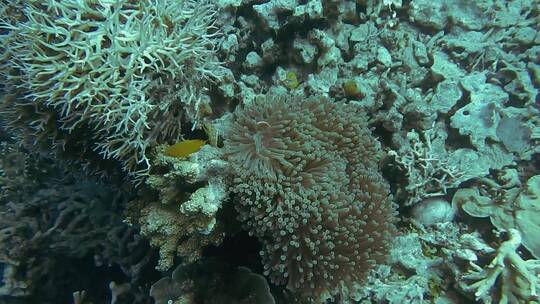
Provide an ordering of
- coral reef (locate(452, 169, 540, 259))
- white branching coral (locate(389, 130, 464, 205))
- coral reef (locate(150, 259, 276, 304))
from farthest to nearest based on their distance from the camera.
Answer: white branching coral (locate(389, 130, 464, 205)), coral reef (locate(452, 169, 540, 259)), coral reef (locate(150, 259, 276, 304))

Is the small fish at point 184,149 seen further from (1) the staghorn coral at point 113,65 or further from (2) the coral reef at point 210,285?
(2) the coral reef at point 210,285

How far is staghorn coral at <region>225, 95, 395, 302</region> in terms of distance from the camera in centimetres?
273

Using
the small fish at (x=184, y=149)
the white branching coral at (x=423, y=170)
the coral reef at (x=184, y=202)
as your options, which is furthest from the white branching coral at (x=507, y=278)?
the small fish at (x=184, y=149)

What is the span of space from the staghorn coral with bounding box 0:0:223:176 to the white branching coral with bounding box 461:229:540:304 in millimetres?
2766

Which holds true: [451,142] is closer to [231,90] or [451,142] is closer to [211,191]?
[231,90]

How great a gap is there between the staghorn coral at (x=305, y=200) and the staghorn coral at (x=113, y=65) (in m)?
0.56

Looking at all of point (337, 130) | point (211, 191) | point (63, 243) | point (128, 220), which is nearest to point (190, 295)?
point (128, 220)

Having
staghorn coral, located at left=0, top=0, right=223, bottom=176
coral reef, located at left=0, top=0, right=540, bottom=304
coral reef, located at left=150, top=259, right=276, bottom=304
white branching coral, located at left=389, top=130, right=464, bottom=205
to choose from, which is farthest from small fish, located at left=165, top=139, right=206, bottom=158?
white branching coral, located at left=389, top=130, right=464, bottom=205

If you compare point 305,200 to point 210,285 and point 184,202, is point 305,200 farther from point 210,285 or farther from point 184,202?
point 210,285

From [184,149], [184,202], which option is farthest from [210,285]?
[184,149]

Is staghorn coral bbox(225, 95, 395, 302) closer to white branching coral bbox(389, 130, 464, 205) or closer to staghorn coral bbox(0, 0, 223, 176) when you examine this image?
staghorn coral bbox(0, 0, 223, 176)

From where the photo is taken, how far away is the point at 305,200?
2697mm

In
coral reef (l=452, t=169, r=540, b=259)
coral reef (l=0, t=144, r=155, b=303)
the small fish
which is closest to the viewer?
the small fish

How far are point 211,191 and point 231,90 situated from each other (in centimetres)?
119
